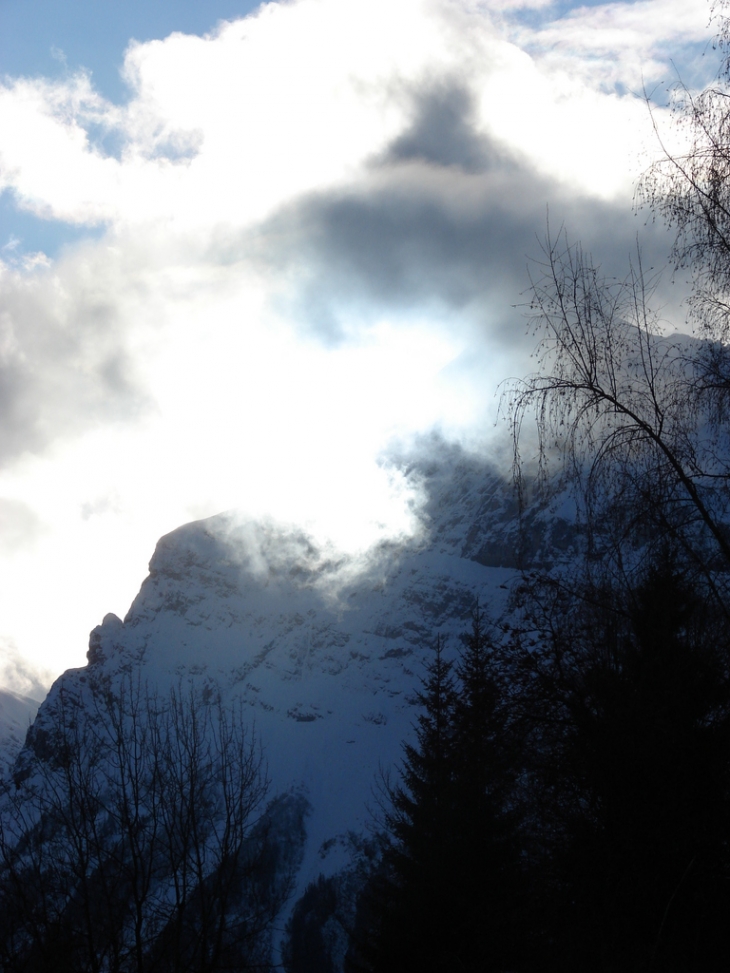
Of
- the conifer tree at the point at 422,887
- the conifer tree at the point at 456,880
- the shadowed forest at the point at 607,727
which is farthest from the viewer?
the conifer tree at the point at 422,887

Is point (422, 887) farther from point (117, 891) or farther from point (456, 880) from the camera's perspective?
point (117, 891)

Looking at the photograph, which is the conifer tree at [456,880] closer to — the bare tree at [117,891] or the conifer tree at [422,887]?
the conifer tree at [422,887]


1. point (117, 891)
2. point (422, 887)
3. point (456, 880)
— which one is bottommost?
point (117, 891)

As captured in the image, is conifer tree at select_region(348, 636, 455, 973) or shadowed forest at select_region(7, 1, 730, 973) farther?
conifer tree at select_region(348, 636, 455, 973)

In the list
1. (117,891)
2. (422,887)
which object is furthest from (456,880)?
(117,891)

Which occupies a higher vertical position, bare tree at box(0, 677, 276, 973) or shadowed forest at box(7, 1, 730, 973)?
shadowed forest at box(7, 1, 730, 973)

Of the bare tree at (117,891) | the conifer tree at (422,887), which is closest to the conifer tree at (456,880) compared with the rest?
the conifer tree at (422,887)

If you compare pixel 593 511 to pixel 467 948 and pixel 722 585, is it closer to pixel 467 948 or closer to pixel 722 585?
pixel 722 585

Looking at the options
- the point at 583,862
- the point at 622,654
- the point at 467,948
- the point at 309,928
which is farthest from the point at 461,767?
the point at 309,928

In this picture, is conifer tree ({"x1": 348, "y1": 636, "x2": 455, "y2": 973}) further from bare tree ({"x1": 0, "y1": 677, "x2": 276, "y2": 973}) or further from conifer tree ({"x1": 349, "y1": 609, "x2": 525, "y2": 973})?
bare tree ({"x1": 0, "y1": 677, "x2": 276, "y2": 973})

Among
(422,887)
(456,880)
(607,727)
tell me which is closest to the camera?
(607,727)

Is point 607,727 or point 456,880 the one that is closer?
point 607,727

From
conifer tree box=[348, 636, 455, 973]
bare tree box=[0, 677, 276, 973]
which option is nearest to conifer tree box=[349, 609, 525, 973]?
conifer tree box=[348, 636, 455, 973]

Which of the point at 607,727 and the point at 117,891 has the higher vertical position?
the point at 607,727
